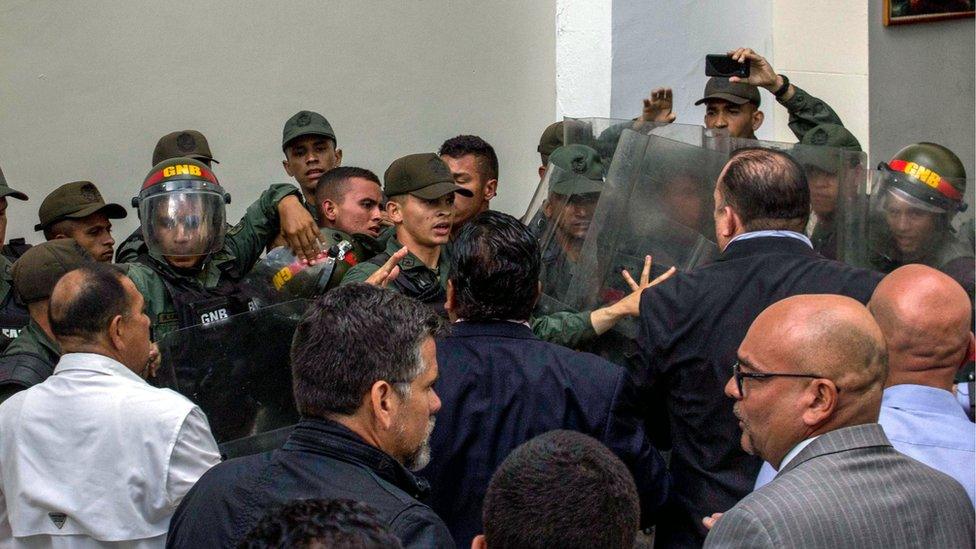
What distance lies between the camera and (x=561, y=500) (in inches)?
70.9

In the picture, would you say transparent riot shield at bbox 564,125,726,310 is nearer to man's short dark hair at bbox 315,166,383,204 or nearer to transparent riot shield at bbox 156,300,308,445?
transparent riot shield at bbox 156,300,308,445

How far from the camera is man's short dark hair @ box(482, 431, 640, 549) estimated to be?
178 cm

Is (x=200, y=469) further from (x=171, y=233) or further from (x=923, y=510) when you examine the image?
(x=923, y=510)

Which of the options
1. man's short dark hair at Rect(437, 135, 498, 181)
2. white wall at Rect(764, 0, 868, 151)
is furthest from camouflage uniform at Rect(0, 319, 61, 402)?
white wall at Rect(764, 0, 868, 151)

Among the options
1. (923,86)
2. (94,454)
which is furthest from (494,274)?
(923,86)

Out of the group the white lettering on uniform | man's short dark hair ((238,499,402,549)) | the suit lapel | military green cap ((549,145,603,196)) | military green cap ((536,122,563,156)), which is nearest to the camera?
man's short dark hair ((238,499,402,549))

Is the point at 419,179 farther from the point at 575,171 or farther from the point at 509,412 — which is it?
the point at 509,412

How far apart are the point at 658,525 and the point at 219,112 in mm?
3987

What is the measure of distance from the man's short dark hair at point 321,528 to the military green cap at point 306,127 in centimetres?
410

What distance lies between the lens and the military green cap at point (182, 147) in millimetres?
5398

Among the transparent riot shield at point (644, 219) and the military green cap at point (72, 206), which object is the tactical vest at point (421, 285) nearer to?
the transparent riot shield at point (644, 219)

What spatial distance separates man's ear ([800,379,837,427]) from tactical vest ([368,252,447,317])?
189 cm

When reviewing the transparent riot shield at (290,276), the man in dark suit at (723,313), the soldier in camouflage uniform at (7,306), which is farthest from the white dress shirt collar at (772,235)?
the soldier in camouflage uniform at (7,306)

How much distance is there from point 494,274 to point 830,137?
8.09 feet
